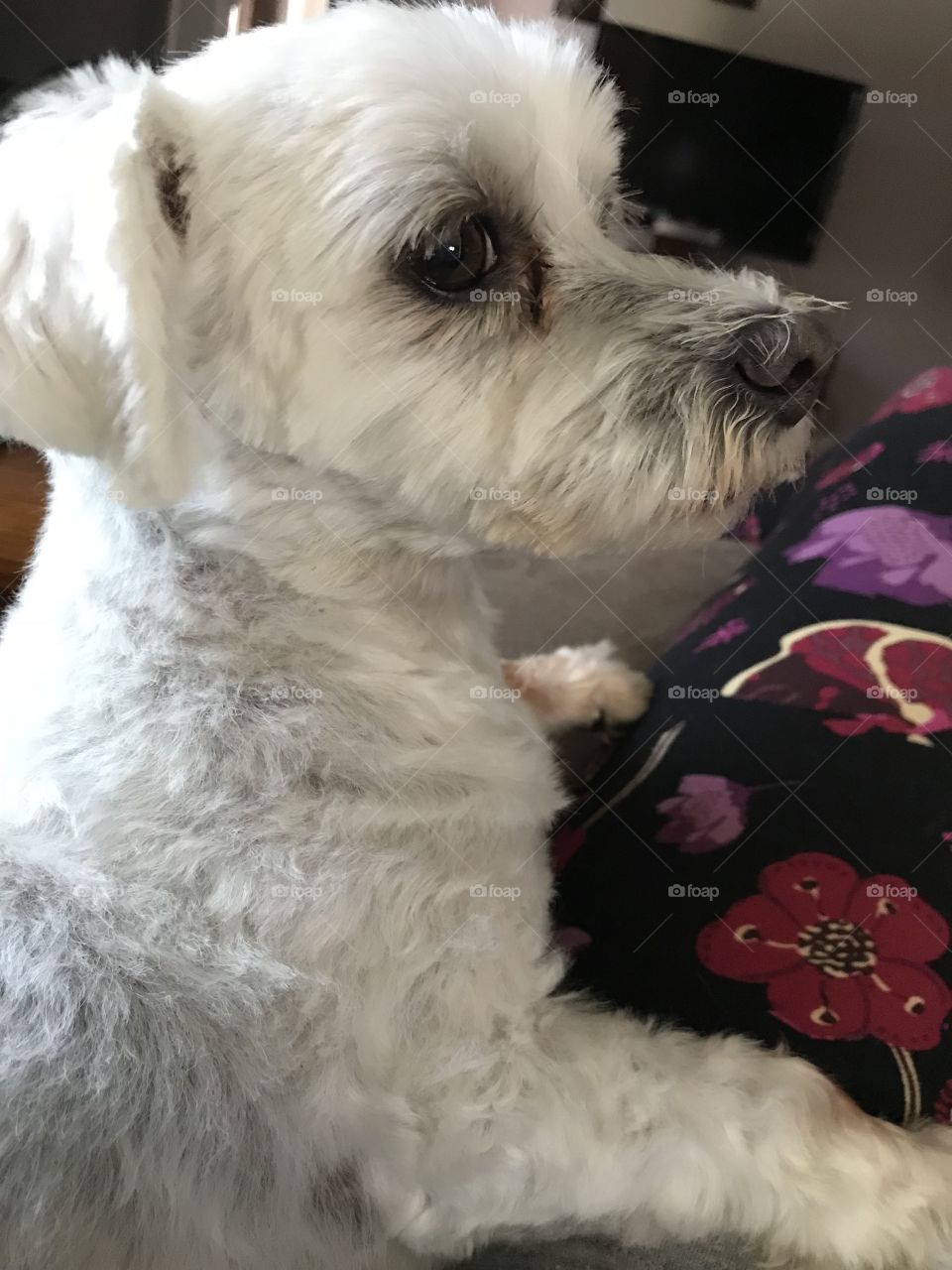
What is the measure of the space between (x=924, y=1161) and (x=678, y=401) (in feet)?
3.06

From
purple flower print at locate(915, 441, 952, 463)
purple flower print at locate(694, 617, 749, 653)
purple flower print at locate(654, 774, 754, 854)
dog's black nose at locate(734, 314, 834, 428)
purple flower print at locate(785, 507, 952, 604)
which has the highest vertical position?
dog's black nose at locate(734, 314, 834, 428)

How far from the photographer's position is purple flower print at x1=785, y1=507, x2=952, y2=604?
1.51 m

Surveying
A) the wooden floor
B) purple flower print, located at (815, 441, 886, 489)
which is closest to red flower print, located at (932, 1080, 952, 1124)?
purple flower print, located at (815, 441, 886, 489)

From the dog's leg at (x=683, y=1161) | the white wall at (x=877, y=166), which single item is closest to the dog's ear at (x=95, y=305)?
the dog's leg at (x=683, y=1161)

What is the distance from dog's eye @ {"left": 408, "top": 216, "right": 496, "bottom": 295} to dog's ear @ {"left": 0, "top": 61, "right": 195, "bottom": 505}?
0.27 metres

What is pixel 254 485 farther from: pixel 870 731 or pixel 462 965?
pixel 870 731

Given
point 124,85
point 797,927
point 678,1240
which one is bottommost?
point 678,1240

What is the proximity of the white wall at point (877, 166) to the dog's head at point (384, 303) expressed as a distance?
226 cm

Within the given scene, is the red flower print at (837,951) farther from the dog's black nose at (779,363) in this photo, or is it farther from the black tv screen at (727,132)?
the black tv screen at (727,132)

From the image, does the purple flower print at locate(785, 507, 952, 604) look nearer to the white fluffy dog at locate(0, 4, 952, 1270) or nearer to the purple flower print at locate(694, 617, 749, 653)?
the purple flower print at locate(694, 617, 749, 653)

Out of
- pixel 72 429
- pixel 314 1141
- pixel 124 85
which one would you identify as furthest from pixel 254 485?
pixel 314 1141

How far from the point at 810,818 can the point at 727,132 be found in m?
2.65

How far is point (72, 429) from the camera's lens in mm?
903

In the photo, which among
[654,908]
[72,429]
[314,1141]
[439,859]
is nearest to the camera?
[72,429]
